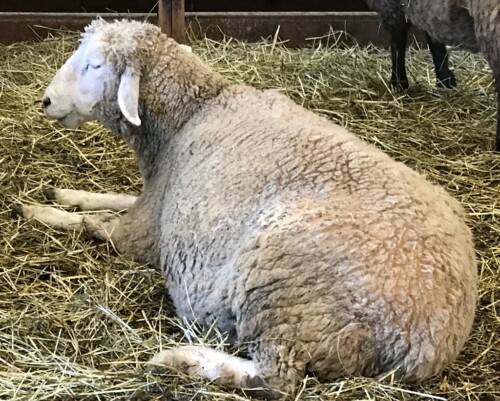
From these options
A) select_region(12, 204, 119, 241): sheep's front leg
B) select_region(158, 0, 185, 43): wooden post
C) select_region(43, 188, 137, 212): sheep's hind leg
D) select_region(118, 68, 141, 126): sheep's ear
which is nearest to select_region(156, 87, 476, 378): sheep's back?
select_region(118, 68, 141, 126): sheep's ear

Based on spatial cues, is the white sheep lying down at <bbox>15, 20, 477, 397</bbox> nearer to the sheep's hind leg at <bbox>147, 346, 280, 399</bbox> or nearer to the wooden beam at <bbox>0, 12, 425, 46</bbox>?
the sheep's hind leg at <bbox>147, 346, 280, 399</bbox>

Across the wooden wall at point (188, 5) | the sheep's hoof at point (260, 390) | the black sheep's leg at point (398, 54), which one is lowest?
the sheep's hoof at point (260, 390)

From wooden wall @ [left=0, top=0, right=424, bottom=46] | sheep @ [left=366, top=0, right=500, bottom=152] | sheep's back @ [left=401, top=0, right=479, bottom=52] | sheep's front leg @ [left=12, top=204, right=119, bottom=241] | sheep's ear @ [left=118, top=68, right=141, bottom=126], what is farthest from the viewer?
wooden wall @ [left=0, top=0, right=424, bottom=46]

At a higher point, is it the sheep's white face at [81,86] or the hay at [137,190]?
the sheep's white face at [81,86]

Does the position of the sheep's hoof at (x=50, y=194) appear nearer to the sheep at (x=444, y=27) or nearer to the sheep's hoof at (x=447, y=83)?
the sheep at (x=444, y=27)

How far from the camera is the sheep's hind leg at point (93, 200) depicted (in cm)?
416

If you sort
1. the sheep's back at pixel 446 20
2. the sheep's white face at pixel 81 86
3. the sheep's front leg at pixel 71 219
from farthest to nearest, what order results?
the sheep's back at pixel 446 20 → the sheep's front leg at pixel 71 219 → the sheep's white face at pixel 81 86

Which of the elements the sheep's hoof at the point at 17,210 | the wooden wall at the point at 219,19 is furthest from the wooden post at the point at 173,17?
the sheep's hoof at the point at 17,210

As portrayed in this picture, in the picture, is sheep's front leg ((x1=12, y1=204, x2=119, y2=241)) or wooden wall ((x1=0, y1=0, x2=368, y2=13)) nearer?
sheep's front leg ((x1=12, y1=204, x2=119, y2=241))

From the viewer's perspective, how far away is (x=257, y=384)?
8.98 feet

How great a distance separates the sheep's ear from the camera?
11.5 feet

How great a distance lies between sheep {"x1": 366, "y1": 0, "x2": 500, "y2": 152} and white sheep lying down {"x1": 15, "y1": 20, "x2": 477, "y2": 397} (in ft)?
5.79

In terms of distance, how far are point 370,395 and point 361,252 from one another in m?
0.48

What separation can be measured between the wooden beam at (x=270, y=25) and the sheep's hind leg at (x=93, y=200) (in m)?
3.04
